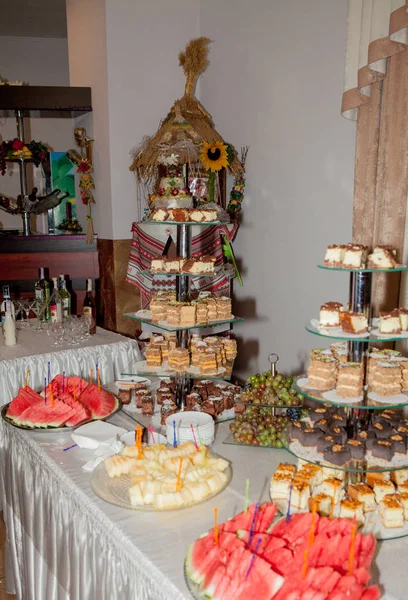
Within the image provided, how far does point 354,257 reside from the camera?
4.85ft

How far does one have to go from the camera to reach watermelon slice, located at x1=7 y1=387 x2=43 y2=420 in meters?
2.09

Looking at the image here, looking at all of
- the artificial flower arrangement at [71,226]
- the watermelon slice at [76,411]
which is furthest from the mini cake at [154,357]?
the artificial flower arrangement at [71,226]

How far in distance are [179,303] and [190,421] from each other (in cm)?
47

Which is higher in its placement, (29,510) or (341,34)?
(341,34)

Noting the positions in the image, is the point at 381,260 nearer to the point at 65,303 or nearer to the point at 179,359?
the point at 179,359

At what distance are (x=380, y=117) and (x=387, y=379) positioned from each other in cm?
173

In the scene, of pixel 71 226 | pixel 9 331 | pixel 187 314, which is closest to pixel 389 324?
pixel 187 314

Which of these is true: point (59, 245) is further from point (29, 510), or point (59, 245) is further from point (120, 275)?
point (29, 510)

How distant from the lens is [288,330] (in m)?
4.04

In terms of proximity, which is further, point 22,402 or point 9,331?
point 9,331

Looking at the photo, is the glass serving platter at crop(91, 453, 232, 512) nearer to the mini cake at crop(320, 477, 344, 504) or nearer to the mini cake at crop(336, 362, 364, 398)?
the mini cake at crop(320, 477, 344, 504)

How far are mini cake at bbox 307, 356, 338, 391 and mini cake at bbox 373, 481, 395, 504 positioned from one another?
11.6 inches

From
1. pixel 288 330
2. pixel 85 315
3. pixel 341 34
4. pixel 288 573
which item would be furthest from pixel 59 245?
pixel 288 573

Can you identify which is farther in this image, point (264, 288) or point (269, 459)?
point (264, 288)
